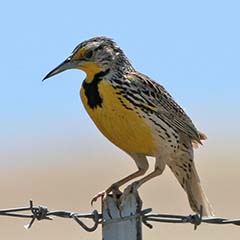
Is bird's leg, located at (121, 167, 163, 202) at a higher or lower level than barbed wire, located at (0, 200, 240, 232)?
higher

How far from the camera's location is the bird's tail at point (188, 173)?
290 inches

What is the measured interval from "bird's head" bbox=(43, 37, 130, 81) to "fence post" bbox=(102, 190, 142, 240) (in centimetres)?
172

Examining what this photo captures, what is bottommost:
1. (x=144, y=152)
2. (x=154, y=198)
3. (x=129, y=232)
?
(x=129, y=232)

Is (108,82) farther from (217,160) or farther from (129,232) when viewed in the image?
Result: (217,160)

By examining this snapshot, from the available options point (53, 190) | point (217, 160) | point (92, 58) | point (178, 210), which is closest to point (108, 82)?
point (92, 58)

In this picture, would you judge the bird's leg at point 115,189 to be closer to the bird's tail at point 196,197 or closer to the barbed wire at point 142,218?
the barbed wire at point 142,218

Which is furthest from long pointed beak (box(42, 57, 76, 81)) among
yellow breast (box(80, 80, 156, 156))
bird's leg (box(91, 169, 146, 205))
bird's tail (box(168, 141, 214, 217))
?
bird's tail (box(168, 141, 214, 217))

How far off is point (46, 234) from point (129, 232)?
9168mm

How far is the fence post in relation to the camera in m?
5.22

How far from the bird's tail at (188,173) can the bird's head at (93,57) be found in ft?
1.87

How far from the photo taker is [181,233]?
14.1 metres

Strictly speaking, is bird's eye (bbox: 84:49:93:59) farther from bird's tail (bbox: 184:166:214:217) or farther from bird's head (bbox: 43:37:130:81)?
bird's tail (bbox: 184:166:214:217)

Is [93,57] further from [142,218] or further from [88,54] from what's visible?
[142,218]

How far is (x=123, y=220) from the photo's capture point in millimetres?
5227
